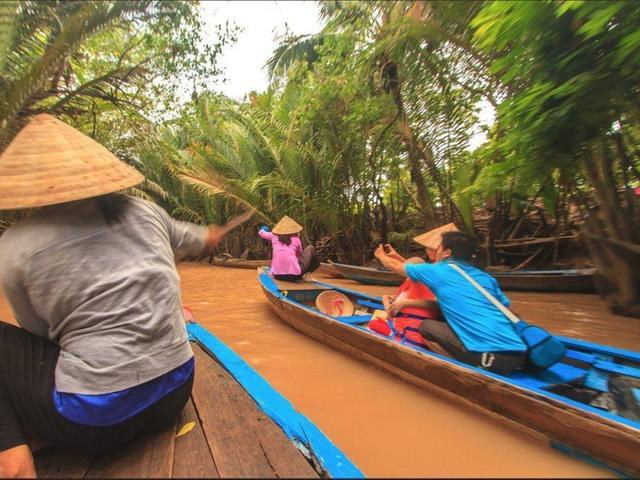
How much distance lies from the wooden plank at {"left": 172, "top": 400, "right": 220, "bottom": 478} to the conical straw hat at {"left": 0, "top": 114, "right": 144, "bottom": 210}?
82cm

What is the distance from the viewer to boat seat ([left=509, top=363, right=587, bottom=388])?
7.35 ft

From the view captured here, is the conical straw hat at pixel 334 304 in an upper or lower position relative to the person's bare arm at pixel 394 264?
lower

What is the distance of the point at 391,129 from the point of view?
787cm

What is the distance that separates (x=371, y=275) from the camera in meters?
7.86

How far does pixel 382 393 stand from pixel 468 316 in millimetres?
698

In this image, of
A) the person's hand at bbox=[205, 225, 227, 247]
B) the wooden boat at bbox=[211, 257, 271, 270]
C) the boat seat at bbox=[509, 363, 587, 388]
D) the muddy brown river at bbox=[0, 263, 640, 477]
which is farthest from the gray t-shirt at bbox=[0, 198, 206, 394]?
the wooden boat at bbox=[211, 257, 271, 270]

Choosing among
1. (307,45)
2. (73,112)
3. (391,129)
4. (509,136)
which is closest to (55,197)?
(509,136)

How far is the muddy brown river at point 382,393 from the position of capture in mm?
816

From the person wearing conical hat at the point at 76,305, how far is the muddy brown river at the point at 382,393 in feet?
2.38

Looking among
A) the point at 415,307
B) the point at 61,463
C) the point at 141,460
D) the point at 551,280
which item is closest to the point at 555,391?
the point at 415,307

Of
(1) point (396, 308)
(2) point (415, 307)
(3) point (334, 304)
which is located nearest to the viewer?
(2) point (415, 307)

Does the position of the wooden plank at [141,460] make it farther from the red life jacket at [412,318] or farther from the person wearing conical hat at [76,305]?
the red life jacket at [412,318]

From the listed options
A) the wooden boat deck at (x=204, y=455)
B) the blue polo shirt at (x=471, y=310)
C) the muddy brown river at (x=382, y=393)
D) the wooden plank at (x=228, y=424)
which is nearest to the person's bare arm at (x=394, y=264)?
the blue polo shirt at (x=471, y=310)

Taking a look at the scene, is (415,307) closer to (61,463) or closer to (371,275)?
(61,463)
